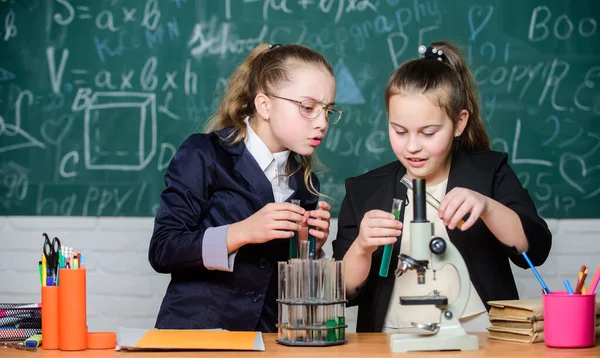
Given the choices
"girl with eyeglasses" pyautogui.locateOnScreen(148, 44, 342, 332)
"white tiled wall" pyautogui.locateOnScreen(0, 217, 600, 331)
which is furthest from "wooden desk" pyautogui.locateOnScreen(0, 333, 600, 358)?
"white tiled wall" pyautogui.locateOnScreen(0, 217, 600, 331)

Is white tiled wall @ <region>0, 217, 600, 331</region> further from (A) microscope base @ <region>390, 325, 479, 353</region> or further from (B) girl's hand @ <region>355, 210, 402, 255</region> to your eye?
(A) microscope base @ <region>390, 325, 479, 353</region>

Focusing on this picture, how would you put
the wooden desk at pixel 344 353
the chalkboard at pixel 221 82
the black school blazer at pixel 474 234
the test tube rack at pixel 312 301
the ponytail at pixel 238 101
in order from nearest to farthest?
the wooden desk at pixel 344 353, the test tube rack at pixel 312 301, the black school blazer at pixel 474 234, the ponytail at pixel 238 101, the chalkboard at pixel 221 82

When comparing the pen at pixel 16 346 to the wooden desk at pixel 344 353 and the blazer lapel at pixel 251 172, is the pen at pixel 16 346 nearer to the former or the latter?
the wooden desk at pixel 344 353

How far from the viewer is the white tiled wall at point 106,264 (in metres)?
3.54

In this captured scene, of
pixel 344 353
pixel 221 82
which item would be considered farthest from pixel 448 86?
pixel 221 82

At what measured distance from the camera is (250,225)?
1896 mm

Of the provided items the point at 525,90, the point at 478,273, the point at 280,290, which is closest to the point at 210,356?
the point at 280,290

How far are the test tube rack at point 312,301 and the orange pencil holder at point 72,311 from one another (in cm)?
39

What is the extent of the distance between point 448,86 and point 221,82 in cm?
167

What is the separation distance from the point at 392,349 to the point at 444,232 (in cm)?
58

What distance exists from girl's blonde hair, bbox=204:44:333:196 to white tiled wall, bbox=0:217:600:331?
1.26m

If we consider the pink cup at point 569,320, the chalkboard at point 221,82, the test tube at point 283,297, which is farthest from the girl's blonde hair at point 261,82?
the chalkboard at point 221,82

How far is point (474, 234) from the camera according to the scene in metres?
2.03

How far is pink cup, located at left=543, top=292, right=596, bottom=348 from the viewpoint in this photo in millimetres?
1547
